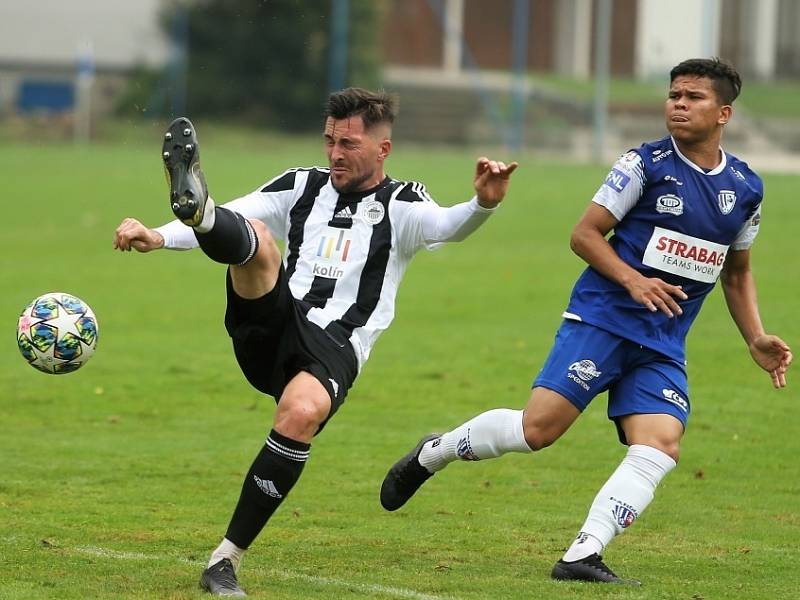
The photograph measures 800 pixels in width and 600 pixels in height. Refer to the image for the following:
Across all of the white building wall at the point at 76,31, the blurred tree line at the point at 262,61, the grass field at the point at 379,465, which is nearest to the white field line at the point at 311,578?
the grass field at the point at 379,465

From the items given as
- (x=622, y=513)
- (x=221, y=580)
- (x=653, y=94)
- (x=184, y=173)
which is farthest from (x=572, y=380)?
(x=653, y=94)

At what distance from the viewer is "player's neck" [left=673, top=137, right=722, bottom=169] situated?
6355 millimetres

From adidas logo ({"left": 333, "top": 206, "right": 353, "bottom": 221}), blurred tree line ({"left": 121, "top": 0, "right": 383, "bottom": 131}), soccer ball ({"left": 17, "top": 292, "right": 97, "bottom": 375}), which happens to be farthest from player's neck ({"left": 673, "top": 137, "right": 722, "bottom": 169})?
blurred tree line ({"left": 121, "top": 0, "right": 383, "bottom": 131})

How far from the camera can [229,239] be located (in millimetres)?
5648

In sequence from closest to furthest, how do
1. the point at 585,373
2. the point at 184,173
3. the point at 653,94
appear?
the point at 184,173 → the point at 585,373 → the point at 653,94

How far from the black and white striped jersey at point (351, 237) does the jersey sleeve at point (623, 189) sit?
513mm

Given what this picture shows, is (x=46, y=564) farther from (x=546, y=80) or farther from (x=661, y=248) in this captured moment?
(x=546, y=80)

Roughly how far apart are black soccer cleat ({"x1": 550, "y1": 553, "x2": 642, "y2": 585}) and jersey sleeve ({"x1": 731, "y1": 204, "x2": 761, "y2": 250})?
1.56 metres

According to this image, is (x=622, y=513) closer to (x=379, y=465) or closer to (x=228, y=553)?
(x=228, y=553)

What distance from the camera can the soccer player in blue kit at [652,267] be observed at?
6.22m

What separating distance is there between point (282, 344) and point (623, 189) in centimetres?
161

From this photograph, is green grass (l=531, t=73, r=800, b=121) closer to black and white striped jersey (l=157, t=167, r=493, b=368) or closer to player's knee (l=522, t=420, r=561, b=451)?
black and white striped jersey (l=157, t=167, r=493, b=368)

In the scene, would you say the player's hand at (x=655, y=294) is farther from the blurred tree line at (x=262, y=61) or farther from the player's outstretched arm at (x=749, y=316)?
the blurred tree line at (x=262, y=61)

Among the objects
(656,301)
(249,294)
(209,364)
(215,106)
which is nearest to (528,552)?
(656,301)
